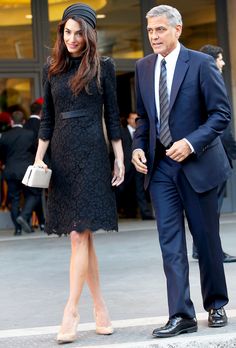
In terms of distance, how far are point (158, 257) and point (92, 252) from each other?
376 centimetres

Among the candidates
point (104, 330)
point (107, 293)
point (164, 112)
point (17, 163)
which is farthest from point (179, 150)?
point (17, 163)

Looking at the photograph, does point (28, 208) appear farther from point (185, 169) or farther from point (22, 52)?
point (185, 169)

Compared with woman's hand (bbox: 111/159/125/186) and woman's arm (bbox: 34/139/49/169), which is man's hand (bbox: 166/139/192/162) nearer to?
woman's hand (bbox: 111/159/125/186)

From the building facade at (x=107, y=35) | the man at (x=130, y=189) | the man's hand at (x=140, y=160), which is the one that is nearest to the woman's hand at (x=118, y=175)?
the man's hand at (x=140, y=160)

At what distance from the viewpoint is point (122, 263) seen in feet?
29.0

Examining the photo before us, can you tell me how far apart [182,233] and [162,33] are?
1.23 meters

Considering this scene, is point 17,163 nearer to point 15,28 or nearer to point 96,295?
point 15,28

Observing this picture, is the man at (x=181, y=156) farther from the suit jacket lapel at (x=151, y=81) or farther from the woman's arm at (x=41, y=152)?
the woman's arm at (x=41, y=152)

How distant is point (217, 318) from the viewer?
5391 mm

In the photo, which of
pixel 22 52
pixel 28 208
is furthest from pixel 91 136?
pixel 22 52

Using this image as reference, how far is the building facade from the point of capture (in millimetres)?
13234

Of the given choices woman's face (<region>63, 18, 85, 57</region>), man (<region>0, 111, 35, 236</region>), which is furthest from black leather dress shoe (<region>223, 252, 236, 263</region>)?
man (<region>0, 111, 35, 236</region>)

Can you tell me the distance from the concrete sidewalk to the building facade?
2.89 m

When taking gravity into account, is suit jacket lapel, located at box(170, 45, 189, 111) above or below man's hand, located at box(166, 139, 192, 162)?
above
